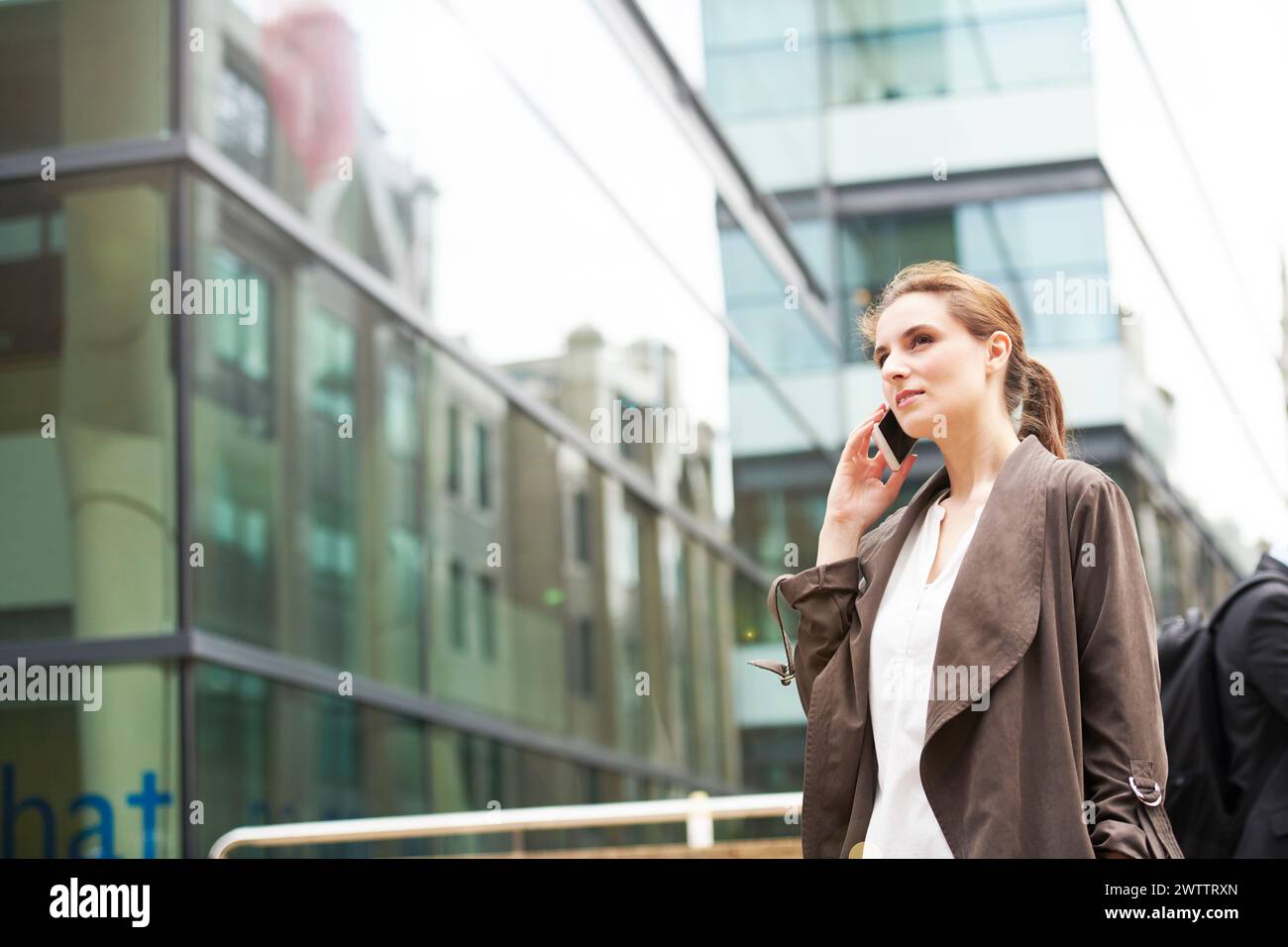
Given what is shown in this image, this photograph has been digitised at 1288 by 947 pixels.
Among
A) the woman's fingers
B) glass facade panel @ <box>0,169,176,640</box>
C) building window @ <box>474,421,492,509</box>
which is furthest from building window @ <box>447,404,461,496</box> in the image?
the woman's fingers

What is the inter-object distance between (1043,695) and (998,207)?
14395 mm

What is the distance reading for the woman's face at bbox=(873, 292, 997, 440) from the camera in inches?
97.1

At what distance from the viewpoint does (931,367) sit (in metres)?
2.47

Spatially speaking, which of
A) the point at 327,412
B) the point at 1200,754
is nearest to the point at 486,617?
the point at 327,412

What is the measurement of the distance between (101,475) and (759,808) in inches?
154

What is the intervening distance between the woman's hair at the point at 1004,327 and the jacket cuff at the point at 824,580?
37cm

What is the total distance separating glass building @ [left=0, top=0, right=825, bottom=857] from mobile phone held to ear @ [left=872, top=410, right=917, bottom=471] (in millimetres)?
5659

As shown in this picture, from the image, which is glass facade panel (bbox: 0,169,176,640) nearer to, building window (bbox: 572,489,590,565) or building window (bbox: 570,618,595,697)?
building window (bbox: 572,489,590,565)

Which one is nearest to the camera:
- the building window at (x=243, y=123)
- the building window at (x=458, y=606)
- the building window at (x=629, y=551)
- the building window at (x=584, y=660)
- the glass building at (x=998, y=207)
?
the building window at (x=243, y=123)

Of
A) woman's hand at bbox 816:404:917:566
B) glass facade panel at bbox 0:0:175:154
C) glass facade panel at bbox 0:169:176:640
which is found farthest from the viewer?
glass facade panel at bbox 0:0:175:154

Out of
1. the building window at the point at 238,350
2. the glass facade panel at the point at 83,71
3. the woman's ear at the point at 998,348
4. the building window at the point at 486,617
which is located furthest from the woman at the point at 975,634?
the building window at the point at 486,617

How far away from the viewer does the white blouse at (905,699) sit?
7.44 feet

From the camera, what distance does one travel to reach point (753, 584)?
14.9 meters

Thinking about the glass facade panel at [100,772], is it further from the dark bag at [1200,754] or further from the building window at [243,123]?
the dark bag at [1200,754]
